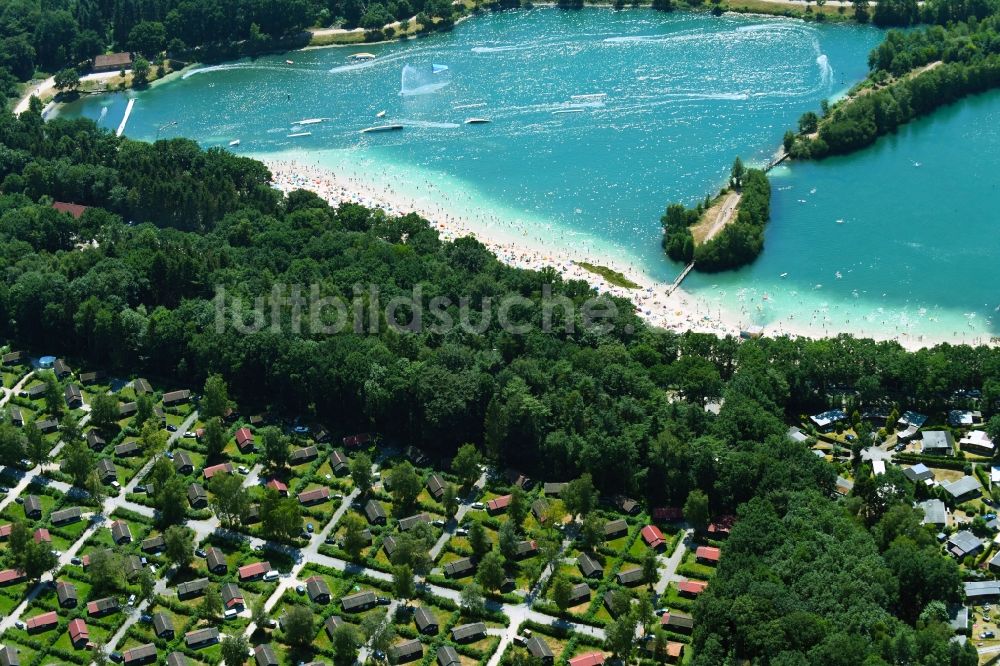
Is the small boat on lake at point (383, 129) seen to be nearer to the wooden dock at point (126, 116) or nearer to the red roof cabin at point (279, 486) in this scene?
the wooden dock at point (126, 116)

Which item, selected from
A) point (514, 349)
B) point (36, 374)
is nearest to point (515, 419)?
point (514, 349)

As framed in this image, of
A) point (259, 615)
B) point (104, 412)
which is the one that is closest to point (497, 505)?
point (259, 615)

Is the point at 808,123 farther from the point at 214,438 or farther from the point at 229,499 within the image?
the point at 229,499

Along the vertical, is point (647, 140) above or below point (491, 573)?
above

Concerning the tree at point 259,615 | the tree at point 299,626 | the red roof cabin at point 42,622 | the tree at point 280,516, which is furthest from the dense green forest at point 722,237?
the red roof cabin at point 42,622

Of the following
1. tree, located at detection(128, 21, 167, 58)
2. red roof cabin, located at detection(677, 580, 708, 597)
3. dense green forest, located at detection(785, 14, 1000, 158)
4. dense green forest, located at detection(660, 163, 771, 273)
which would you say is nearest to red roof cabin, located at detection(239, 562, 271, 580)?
red roof cabin, located at detection(677, 580, 708, 597)

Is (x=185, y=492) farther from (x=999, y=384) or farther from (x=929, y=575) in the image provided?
(x=999, y=384)
